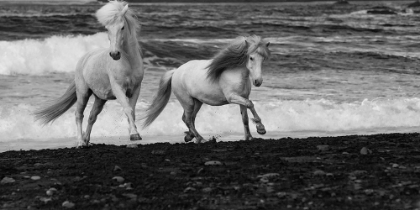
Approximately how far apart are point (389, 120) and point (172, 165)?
6.30m

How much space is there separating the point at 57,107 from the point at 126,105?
5.90ft

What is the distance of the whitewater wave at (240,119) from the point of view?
1090 centimetres

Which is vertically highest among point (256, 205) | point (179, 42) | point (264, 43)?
point (179, 42)

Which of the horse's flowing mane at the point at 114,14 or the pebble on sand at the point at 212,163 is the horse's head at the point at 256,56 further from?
the pebble on sand at the point at 212,163

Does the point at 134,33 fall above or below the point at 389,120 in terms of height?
above

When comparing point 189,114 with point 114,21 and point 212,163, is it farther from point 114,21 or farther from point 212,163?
point 212,163

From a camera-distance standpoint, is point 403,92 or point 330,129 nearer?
point 330,129

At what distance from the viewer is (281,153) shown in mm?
7180

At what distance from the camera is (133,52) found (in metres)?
8.39

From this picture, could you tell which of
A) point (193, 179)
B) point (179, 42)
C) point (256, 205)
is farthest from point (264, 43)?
point (179, 42)

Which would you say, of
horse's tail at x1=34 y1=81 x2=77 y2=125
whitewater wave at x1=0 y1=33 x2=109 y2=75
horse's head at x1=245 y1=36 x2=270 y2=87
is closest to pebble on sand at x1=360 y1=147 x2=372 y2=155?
horse's head at x1=245 y1=36 x2=270 y2=87

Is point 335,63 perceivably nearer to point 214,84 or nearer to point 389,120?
point 389,120

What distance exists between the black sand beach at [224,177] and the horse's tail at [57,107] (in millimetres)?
1712

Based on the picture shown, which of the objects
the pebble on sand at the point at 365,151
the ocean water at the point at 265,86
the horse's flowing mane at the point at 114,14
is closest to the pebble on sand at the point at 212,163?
the pebble on sand at the point at 365,151
